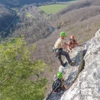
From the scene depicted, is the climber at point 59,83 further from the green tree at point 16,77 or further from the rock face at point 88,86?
the rock face at point 88,86

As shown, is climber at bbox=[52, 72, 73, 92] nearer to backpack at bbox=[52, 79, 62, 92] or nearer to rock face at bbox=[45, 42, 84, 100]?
backpack at bbox=[52, 79, 62, 92]

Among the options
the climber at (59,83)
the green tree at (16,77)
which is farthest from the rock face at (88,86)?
the green tree at (16,77)

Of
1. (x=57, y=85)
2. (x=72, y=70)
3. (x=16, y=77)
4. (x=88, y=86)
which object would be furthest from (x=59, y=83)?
(x=88, y=86)

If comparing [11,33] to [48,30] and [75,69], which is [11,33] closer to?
[48,30]

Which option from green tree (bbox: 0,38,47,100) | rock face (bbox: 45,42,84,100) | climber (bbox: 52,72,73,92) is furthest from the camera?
green tree (bbox: 0,38,47,100)

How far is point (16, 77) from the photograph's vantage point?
62.2ft

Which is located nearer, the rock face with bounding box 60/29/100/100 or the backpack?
the rock face with bounding box 60/29/100/100

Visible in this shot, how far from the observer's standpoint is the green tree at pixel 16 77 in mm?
18436

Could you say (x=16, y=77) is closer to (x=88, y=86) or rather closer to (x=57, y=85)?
(x=57, y=85)

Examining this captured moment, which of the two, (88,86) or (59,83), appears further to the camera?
(59,83)

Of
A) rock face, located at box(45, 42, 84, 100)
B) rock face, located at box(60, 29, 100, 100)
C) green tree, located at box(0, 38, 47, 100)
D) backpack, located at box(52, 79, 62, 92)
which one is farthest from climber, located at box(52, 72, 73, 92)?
rock face, located at box(60, 29, 100, 100)

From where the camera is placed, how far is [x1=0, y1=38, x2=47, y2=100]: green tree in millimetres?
18436

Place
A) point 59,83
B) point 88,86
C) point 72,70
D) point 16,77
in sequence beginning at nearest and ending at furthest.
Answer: point 88,86 < point 59,83 < point 72,70 < point 16,77

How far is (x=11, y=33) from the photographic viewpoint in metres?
186
